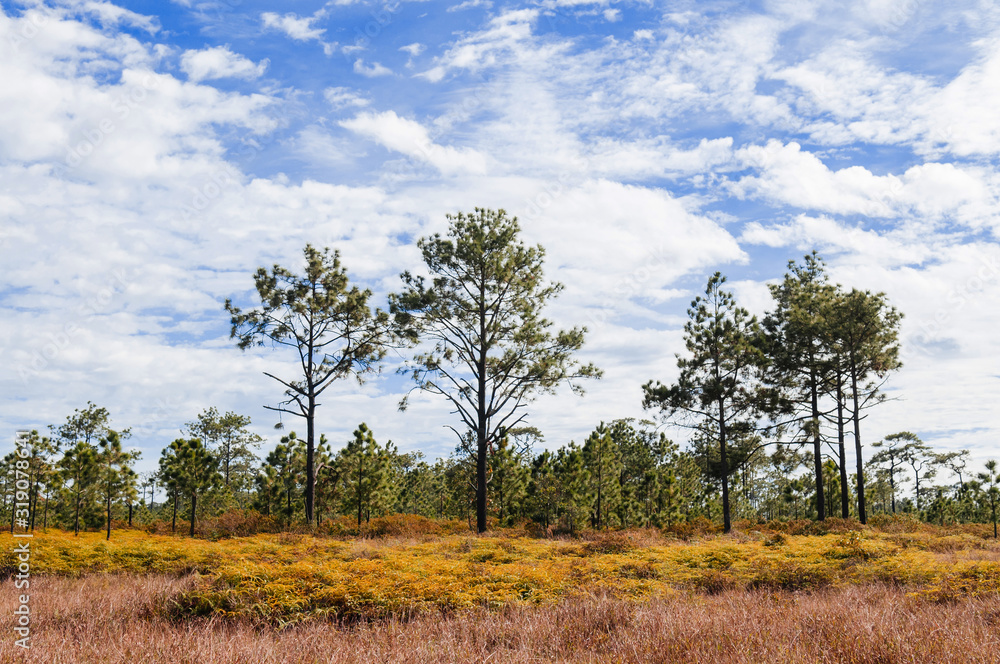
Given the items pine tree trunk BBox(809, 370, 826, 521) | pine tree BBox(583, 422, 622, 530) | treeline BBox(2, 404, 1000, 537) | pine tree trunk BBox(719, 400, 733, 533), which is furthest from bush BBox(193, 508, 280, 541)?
pine tree trunk BBox(809, 370, 826, 521)

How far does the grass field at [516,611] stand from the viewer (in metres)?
5.62

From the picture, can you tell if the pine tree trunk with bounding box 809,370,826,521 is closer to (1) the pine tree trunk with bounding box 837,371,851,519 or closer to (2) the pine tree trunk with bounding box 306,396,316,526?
(1) the pine tree trunk with bounding box 837,371,851,519

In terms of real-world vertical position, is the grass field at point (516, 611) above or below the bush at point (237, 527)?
above

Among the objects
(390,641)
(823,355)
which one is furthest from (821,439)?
(390,641)

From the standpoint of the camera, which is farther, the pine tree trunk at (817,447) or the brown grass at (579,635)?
the pine tree trunk at (817,447)

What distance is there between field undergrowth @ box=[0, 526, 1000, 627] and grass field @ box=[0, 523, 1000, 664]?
0.13 ft

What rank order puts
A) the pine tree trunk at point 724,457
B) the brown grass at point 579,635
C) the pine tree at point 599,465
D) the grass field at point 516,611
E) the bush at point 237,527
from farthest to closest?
the pine tree at point 599,465, the pine tree trunk at point 724,457, the bush at point 237,527, the grass field at point 516,611, the brown grass at point 579,635

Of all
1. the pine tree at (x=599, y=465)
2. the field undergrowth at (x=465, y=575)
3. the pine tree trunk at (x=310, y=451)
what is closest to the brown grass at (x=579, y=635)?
the field undergrowth at (x=465, y=575)

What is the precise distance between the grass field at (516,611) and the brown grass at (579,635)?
0.07ft

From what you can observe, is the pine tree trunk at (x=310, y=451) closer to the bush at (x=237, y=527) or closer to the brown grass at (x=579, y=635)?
the bush at (x=237, y=527)

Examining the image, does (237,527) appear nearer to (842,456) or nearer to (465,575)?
(465,575)

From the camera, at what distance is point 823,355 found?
95.2 ft

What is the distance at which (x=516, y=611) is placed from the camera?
7531mm

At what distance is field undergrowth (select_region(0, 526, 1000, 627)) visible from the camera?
8.02 m
